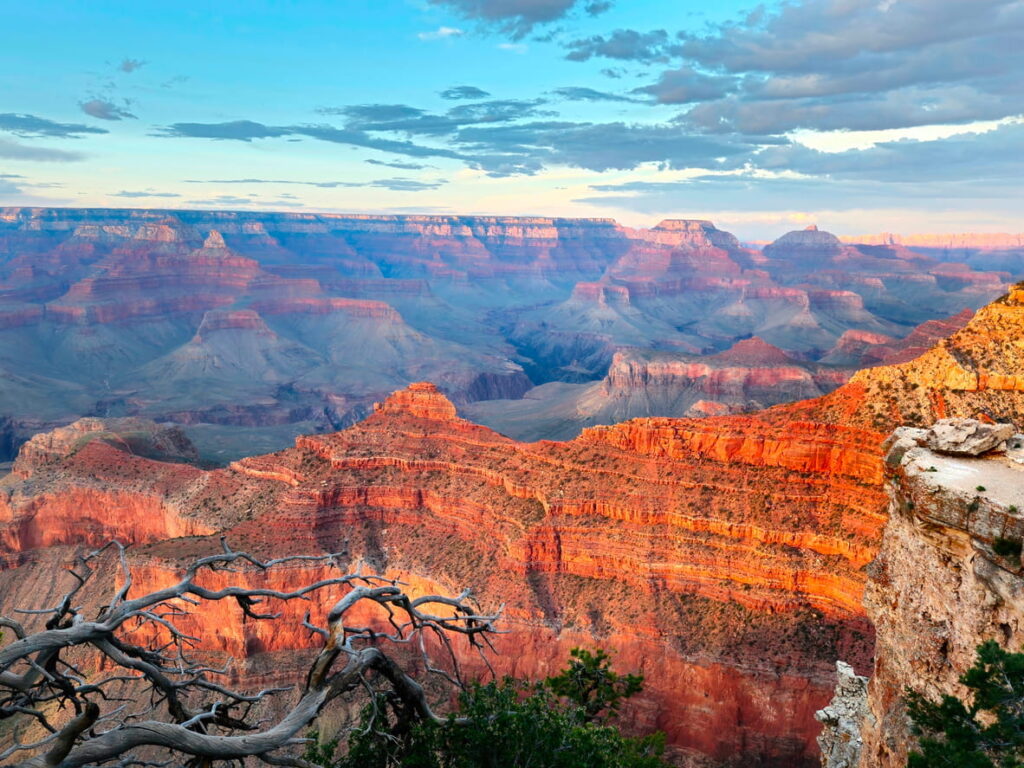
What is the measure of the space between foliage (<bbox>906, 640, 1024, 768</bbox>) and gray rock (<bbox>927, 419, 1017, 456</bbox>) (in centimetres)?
640

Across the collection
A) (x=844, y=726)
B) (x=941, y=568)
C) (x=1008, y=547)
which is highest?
(x=1008, y=547)

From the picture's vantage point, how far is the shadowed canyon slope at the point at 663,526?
41.7 m

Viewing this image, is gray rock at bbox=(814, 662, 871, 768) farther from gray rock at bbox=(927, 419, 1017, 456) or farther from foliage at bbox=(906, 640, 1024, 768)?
gray rock at bbox=(927, 419, 1017, 456)

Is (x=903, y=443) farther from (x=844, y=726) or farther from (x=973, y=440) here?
(x=844, y=726)

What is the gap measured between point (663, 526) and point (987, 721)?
32.1 m

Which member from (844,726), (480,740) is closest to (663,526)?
(844,726)

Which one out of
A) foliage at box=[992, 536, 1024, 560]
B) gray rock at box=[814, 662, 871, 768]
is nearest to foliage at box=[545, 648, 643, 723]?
gray rock at box=[814, 662, 871, 768]

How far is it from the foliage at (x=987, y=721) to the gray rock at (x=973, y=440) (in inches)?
252

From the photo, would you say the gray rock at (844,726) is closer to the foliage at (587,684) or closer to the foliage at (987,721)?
the foliage at (987,721)

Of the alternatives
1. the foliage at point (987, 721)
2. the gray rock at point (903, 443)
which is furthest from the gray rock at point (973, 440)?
the foliage at point (987, 721)

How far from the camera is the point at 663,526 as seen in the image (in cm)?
4869

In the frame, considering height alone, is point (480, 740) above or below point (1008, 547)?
below

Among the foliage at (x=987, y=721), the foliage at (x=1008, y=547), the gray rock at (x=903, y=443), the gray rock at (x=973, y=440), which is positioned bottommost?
the foliage at (x=987, y=721)

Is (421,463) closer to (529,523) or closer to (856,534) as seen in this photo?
(529,523)
